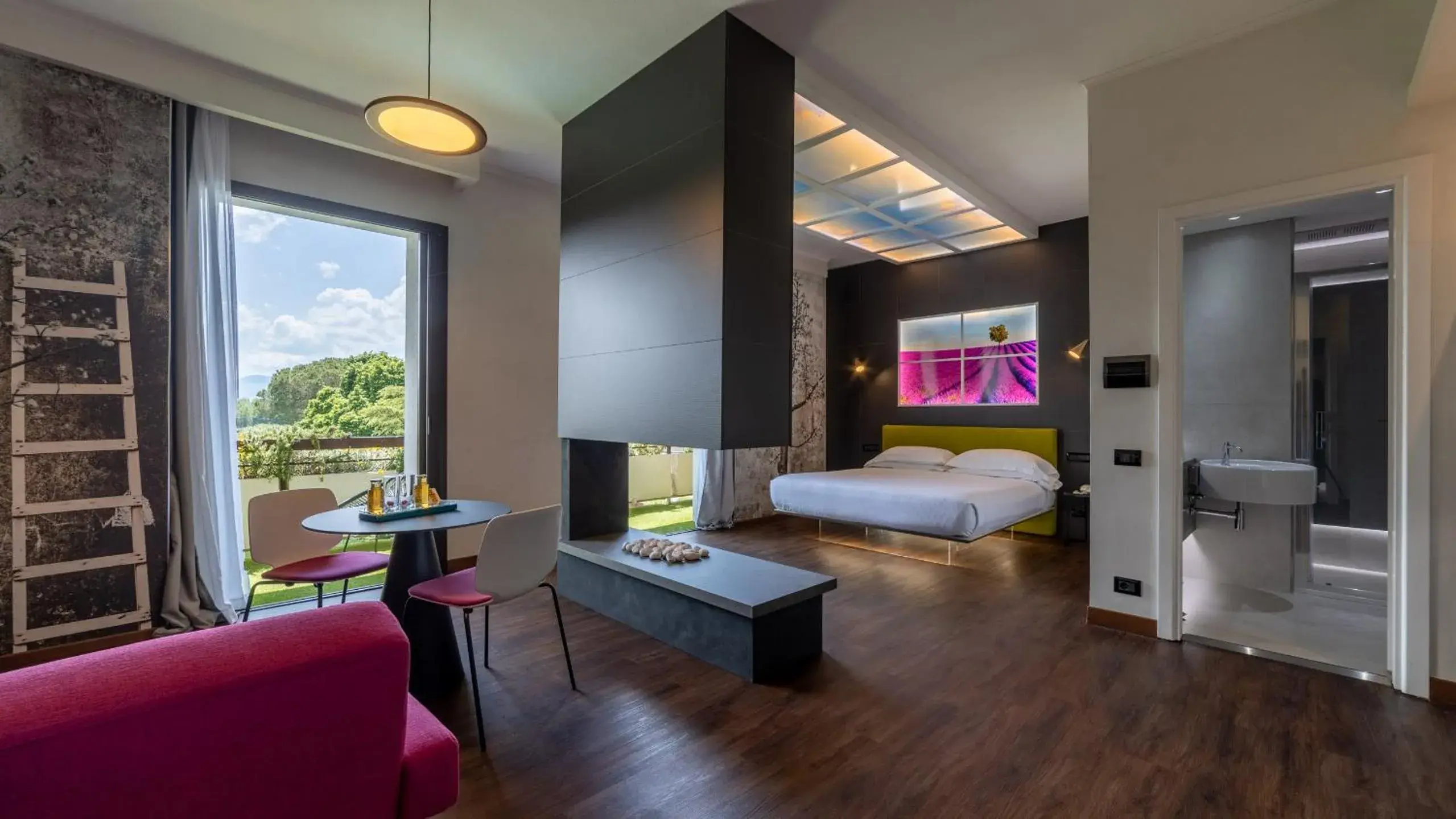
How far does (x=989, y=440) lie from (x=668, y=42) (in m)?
4.56

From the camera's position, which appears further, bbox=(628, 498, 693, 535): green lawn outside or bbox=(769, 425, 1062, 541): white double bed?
bbox=(628, 498, 693, 535): green lawn outside

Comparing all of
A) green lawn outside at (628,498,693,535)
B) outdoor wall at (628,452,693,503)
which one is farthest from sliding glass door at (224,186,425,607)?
outdoor wall at (628,452,693,503)

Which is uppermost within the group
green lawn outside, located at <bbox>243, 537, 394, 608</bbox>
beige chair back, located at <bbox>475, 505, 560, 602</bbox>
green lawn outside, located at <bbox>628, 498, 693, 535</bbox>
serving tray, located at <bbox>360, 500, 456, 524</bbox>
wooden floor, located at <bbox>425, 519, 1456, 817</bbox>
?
serving tray, located at <bbox>360, 500, 456, 524</bbox>

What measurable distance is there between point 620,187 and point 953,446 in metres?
4.30

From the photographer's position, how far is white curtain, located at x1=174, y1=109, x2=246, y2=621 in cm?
304

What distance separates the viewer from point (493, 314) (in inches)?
171

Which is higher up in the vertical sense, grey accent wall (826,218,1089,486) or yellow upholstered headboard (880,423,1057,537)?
grey accent wall (826,218,1089,486)

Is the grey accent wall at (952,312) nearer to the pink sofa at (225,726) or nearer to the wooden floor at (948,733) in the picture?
the wooden floor at (948,733)

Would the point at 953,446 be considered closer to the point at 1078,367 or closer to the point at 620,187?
the point at 1078,367

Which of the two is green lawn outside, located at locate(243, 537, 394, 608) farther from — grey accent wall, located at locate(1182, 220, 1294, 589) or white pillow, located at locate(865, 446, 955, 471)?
grey accent wall, located at locate(1182, 220, 1294, 589)

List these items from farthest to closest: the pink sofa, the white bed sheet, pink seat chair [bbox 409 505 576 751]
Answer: the white bed sheet
pink seat chair [bbox 409 505 576 751]
the pink sofa

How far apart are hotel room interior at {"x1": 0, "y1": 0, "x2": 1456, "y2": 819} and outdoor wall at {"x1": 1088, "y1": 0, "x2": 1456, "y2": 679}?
18mm

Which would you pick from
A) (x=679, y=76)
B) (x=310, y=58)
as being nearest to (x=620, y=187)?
(x=679, y=76)

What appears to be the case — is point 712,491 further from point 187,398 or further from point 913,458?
point 187,398
